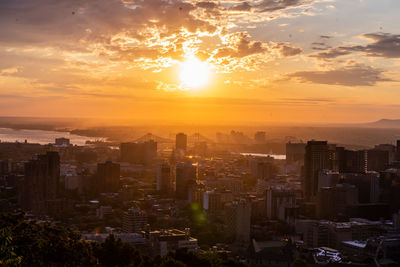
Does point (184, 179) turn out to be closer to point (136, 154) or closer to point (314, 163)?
point (314, 163)

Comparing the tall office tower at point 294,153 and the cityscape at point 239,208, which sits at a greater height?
the tall office tower at point 294,153

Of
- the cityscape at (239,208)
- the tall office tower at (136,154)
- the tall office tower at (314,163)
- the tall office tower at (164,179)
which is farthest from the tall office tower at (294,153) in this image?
the tall office tower at (164,179)

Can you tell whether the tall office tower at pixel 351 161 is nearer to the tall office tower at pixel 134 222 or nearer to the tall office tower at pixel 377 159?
the tall office tower at pixel 377 159

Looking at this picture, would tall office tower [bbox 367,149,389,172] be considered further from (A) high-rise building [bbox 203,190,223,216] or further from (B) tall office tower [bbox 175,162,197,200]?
(A) high-rise building [bbox 203,190,223,216]

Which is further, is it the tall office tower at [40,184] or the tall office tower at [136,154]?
the tall office tower at [136,154]

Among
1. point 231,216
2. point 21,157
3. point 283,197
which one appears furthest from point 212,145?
point 231,216

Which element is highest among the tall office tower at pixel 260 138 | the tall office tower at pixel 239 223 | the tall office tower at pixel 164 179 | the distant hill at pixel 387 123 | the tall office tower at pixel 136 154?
the distant hill at pixel 387 123
